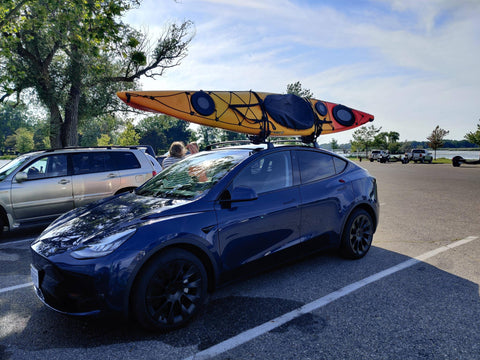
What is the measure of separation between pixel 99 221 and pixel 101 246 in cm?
44

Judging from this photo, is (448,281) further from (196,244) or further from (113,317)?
(113,317)

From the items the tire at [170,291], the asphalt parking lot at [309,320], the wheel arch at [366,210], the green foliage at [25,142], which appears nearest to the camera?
the asphalt parking lot at [309,320]

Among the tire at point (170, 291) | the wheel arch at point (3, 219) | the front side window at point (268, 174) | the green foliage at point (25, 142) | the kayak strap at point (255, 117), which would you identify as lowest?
the tire at point (170, 291)

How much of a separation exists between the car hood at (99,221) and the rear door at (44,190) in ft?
10.4

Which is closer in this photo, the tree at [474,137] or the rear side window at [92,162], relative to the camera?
the rear side window at [92,162]

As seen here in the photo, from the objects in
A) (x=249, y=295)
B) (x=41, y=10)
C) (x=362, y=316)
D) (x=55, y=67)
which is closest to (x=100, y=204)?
(x=249, y=295)

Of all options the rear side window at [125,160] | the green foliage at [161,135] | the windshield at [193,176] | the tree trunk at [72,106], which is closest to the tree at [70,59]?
the tree trunk at [72,106]

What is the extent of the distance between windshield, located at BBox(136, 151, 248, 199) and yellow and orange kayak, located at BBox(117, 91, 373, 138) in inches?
59.6

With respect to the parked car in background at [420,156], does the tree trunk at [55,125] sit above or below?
above

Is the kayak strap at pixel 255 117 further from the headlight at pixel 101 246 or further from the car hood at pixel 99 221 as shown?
the headlight at pixel 101 246

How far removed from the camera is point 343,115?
6547 millimetres

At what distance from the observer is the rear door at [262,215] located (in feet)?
10.0

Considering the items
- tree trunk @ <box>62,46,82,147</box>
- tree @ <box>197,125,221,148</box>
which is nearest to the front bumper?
tree trunk @ <box>62,46,82,147</box>

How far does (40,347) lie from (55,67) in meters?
19.5
